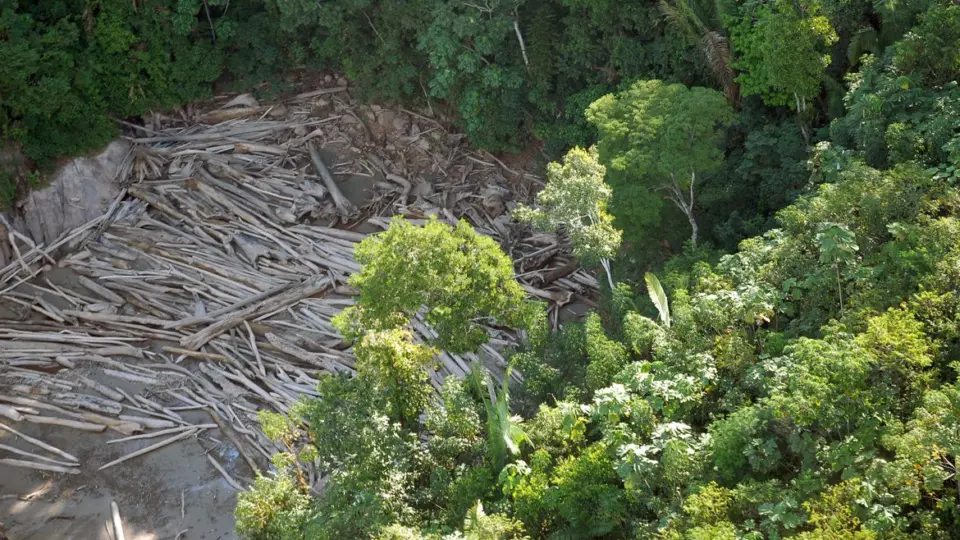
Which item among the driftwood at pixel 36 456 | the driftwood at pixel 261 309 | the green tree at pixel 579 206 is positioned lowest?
the driftwood at pixel 36 456

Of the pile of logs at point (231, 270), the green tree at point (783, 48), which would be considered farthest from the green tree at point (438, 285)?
the green tree at point (783, 48)

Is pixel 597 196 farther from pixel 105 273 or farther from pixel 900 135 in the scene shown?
pixel 105 273

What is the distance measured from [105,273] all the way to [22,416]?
4.04 metres

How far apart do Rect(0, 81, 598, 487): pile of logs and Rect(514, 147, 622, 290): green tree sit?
140 inches

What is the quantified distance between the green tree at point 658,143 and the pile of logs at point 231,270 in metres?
3.44

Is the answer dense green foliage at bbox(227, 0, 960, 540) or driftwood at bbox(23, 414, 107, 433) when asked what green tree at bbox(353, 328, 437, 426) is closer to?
dense green foliage at bbox(227, 0, 960, 540)

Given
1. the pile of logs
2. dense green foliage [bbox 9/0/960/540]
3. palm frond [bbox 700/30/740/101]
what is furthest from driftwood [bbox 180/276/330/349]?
palm frond [bbox 700/30/740/101]

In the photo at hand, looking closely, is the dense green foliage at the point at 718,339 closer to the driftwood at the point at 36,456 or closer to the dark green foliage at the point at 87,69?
the driftwood at the point at 36,456

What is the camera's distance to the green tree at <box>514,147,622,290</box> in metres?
12.9

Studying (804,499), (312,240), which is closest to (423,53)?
(312,240)

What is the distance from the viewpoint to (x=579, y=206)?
42.5 ft

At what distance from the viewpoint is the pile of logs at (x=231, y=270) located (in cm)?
1616

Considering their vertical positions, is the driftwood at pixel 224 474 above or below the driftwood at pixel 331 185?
below

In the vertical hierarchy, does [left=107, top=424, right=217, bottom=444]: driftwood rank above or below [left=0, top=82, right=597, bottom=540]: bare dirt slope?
below
